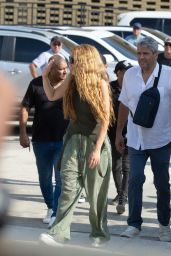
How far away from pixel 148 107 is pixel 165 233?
1085 millimetres

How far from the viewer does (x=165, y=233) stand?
673cm

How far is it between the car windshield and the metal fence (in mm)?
13973

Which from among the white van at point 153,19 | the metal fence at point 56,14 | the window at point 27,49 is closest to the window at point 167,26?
the white van at point 153,19

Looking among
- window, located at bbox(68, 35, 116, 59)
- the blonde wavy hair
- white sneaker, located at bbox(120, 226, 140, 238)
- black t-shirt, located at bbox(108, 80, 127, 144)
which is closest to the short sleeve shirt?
the blonde wavy hair

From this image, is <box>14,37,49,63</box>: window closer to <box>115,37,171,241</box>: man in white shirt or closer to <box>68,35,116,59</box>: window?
<box>68,35,116,59</box>: window

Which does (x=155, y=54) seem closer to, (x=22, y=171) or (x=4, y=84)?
(x=22, y=171)

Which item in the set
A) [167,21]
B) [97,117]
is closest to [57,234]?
[97,117]

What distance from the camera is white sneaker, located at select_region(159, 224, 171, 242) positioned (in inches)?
264

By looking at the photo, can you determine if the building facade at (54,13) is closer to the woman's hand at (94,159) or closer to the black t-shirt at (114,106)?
the black t-shirt at (114,106)

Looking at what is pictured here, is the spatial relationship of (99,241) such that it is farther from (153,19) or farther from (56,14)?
(56,14)

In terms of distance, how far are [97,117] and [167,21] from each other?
800 inches

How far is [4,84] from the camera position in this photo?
5.41ft

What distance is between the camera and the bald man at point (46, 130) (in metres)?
7.14

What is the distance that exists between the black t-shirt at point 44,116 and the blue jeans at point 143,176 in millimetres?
859
